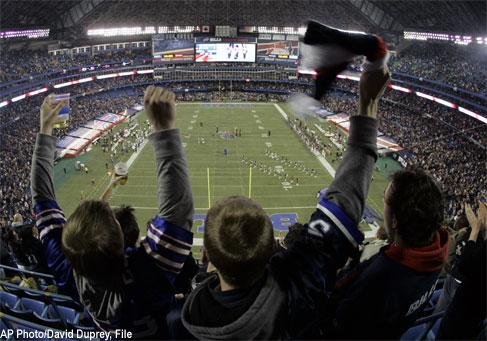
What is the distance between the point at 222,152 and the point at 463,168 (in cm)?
1905

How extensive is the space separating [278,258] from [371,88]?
987 millimetres

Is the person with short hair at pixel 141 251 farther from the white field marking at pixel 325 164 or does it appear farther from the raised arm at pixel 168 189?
the white field marking at pixel 325 164

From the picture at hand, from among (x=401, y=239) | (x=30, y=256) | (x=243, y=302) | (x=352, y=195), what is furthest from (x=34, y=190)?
(x=30, y=256)

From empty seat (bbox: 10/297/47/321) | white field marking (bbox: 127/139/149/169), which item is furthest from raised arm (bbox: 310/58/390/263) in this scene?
white field marking (bbox: 127/139/149/169)

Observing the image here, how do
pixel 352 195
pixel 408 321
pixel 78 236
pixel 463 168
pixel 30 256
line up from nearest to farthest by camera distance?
pixel 352 195, pixel 78 236, pixel 408 321, pixel 30 256, pixel 463 168

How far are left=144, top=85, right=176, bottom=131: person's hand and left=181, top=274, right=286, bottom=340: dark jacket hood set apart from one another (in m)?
0.96

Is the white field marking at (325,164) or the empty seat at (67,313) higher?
the empty seat at (67,313)

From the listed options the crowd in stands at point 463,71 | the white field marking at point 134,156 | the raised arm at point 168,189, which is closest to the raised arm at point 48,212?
the raised arm at point 168,189

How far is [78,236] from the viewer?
217 cm

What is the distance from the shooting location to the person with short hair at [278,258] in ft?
5.89

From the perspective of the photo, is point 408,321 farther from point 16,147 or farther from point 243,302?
point 16,147

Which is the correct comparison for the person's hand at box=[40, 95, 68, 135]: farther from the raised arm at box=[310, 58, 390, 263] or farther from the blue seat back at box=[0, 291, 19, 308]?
the blue seat back at box=[0, 291, 19, 308]

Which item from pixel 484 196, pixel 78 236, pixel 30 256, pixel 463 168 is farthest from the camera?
pixel 463 168

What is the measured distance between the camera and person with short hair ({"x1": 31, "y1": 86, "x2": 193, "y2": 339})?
217 cm
